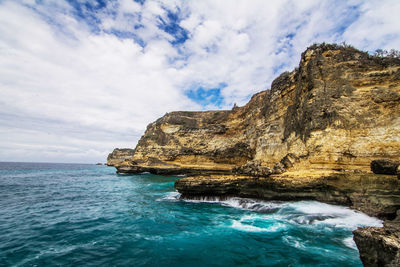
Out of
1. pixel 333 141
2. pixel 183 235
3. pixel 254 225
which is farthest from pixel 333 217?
pixel 183 235

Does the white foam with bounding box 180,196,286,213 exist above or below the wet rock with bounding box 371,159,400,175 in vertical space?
below

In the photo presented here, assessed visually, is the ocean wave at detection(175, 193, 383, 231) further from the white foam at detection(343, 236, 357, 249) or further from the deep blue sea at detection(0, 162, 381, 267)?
the white foam at detection(343, 236, 357, 249)

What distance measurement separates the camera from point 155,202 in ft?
46.1

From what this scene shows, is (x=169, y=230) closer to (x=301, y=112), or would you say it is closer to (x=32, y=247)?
(x=32, y=247)

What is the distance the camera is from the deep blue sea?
598 cm

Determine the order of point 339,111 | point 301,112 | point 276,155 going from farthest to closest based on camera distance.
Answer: point 276,155 → point 301,112 → point 339,111

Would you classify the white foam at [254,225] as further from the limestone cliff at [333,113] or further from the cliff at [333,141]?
the limestone cliff at [333,113]

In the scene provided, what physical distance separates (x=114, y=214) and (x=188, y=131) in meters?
30.4

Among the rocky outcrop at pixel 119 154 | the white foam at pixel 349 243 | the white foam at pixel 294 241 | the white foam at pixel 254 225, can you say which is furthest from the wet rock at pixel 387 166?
the rocky outcrop at pixel 119 154

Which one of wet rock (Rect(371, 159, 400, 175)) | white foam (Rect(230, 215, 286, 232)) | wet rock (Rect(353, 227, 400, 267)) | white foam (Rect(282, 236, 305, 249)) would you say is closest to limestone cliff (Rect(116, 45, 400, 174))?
wet rock (Rect(371, 159, 400, 175))

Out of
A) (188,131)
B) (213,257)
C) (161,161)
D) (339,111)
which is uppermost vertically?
(188,131)

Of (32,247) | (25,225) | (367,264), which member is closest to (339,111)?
(367,264)

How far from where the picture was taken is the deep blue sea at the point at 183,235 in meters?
5.98

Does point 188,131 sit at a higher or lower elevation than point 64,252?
higher
